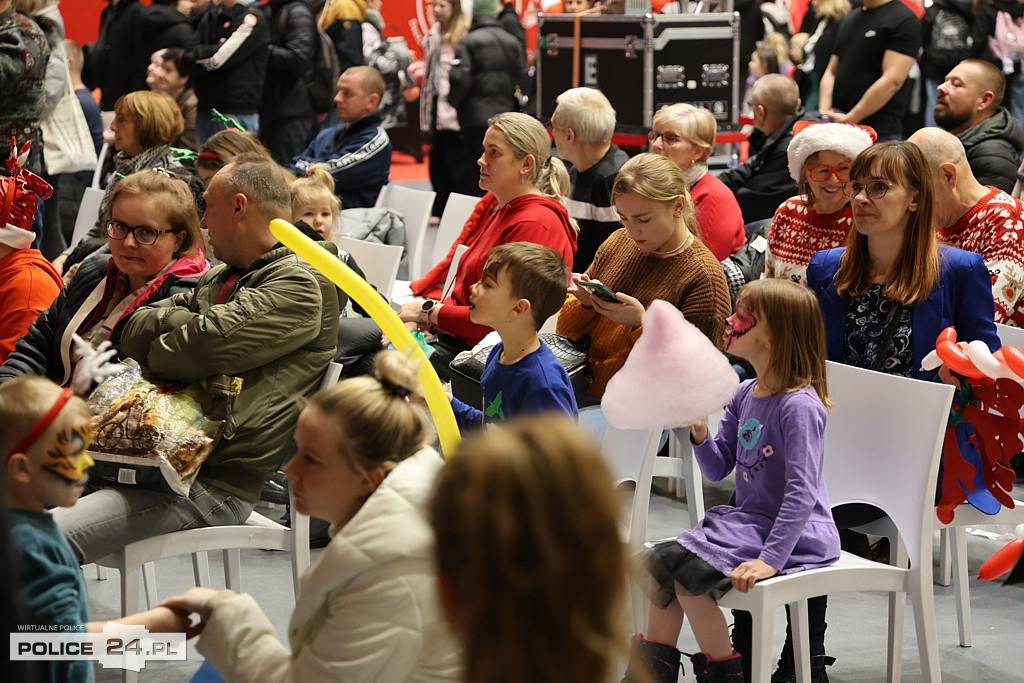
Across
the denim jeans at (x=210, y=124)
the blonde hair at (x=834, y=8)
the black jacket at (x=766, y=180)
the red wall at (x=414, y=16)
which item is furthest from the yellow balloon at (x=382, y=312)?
the red wall at (x=414, y=16)

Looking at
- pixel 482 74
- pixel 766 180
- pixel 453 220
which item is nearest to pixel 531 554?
pixel 453 220

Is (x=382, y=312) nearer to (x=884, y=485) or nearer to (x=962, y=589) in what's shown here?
(x=884, y=485)

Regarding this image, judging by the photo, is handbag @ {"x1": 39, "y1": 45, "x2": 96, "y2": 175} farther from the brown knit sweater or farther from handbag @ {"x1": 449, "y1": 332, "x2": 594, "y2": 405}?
the brown knit sweater

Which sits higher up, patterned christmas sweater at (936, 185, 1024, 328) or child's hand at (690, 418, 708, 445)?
patterned christmas sweater at (936, 185, 1024, 328)

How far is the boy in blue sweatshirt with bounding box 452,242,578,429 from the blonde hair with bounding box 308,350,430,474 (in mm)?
915

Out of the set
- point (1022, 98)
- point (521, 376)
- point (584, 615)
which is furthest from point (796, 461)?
point (1022, 98)

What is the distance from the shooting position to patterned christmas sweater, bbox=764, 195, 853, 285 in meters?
3.80

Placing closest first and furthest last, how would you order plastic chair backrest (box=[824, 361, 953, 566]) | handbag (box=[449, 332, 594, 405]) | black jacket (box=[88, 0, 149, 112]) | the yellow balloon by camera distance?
the yellow balloon → plastic chair backrest (box=[824, 361, 953, 566]) → handbag (box=[449, 332, 594, 405]) → black jacket (box=[88, 0, 149, 112])

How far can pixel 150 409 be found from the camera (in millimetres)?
2602

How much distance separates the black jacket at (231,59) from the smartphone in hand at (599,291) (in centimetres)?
436

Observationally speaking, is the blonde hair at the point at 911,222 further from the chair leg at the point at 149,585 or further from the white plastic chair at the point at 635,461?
the chair leg at the point at 149,585

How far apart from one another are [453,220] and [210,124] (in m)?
2.71

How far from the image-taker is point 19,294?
10.6ft

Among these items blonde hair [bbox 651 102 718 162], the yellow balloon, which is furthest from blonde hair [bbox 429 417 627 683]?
blonde hair [bbox 651 102 718 162]
